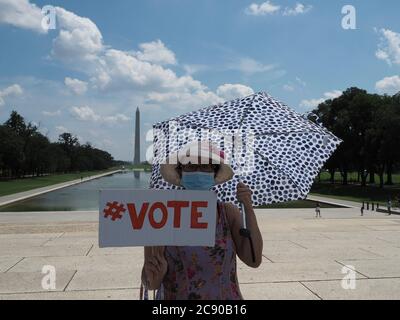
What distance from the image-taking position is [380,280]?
23.2ft

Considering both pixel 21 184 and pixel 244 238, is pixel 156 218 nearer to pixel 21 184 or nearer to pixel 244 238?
pixel 244 238

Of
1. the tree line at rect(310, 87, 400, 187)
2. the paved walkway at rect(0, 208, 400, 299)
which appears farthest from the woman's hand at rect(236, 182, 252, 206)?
the tree line at rect(310, 87, 400, 187)

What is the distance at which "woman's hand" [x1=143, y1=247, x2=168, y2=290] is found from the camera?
2535 millimetres

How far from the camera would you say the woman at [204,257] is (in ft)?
8.32

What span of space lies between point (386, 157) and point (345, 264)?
39.8 metres

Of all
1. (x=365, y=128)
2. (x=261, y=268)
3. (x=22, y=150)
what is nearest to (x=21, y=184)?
(x=22, y=150)

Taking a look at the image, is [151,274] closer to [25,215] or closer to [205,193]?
[205,193]

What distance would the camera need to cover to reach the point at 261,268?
26.3ft

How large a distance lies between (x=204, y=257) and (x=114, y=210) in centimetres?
57

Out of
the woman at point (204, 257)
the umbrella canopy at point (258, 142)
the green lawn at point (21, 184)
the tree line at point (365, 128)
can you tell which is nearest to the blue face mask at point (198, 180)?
the woman at point (204, 257)

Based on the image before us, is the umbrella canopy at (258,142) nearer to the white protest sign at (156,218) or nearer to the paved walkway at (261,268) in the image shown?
the white protest sign at (156,218)

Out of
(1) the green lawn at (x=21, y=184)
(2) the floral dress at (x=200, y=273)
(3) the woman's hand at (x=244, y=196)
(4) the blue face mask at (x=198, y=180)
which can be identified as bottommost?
(1) the green lawn at (x=21, y=184)
